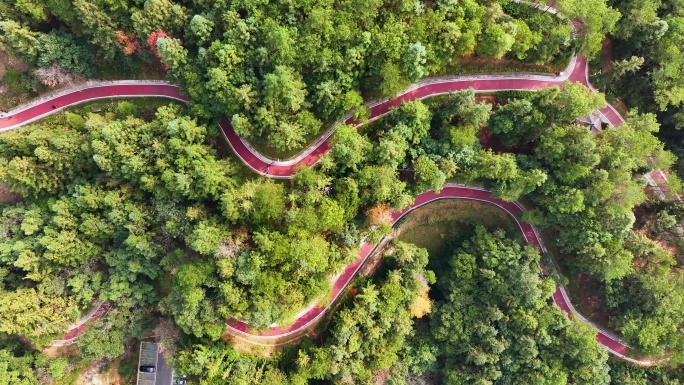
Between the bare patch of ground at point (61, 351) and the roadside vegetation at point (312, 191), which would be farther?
the bare patch of ground at point (61, 351)

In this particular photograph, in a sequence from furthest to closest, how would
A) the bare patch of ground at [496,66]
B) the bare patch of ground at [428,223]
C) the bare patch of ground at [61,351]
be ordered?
the bare patch of ground at [428,223], the bare patch of ground at [61,351], the bare patch of ground at [496,66]

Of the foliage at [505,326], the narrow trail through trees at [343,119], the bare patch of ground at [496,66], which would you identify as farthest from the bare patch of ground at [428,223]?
the bare patch of ground at [496,66]

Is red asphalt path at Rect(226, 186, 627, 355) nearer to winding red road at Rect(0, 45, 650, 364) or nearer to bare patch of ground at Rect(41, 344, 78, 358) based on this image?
winding red road at Rect(0, 45, 650, 364)

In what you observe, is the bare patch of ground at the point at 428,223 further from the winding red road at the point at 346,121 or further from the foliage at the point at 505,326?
the foliage at the point at 505,326

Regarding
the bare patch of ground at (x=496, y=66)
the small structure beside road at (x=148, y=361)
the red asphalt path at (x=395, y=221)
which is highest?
the bare patch of ground at (x=496, y=66)

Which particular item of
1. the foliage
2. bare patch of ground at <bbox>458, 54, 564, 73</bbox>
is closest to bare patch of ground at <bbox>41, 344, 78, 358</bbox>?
the foliage

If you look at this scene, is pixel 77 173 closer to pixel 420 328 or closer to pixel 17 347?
pixel 17 347

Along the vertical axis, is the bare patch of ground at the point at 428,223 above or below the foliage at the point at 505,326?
above

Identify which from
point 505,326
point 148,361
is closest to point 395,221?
point 505,326

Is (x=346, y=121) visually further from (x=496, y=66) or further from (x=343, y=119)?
(x=496, y=66)
